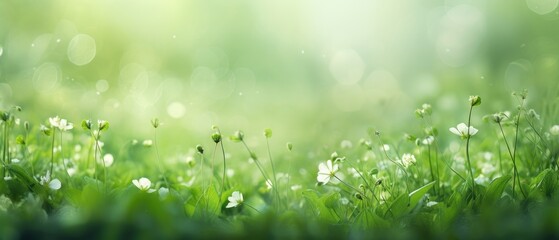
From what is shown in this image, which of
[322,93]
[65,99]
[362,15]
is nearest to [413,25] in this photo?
[362,15]

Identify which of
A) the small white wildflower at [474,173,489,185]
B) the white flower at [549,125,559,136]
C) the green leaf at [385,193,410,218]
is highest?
the white flower at [549,125,559,136]

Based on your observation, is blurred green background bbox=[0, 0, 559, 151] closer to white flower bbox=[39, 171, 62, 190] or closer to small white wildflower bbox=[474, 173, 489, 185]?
small white wildflower bbox=[474, 173, 489, 185]

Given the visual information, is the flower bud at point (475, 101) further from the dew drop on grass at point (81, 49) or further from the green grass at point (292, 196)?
the dew drop on grass at point (81, 49)

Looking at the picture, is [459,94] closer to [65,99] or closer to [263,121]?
[263,121]

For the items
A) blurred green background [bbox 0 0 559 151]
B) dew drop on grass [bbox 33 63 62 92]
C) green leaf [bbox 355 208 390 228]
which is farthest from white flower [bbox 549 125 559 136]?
dew drop on grass [bbox 33 63 62 92]

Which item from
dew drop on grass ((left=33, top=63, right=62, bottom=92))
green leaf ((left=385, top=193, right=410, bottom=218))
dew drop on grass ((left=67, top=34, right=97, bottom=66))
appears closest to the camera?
green leaf ((left=385, top=193, right=410, bottom=218))
